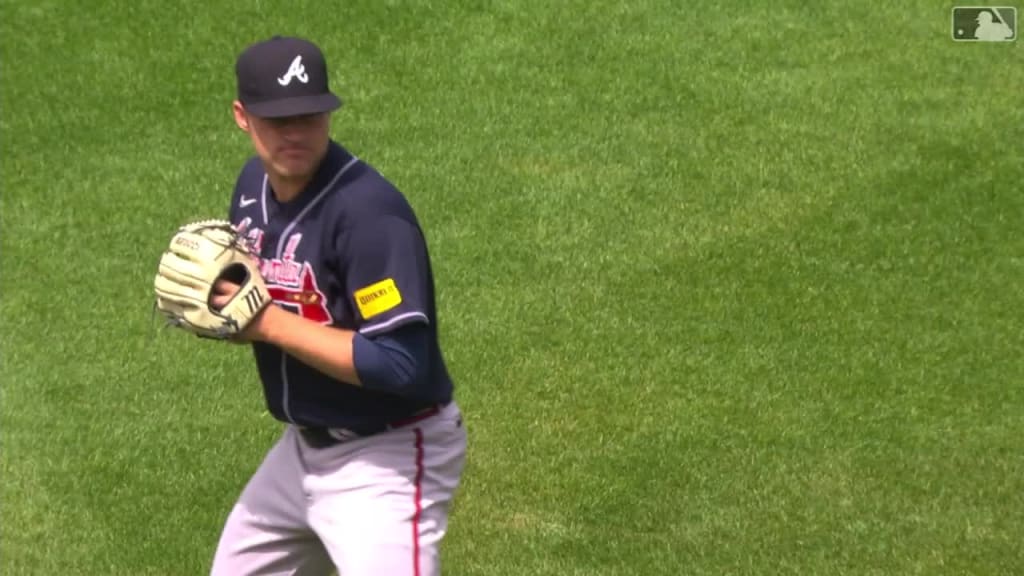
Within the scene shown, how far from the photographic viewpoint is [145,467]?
6.97m

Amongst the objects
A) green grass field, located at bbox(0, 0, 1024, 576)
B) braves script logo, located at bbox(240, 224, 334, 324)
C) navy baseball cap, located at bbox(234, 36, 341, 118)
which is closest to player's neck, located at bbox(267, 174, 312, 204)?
braves script logo, located at bbox(240, 224, 334, 324)

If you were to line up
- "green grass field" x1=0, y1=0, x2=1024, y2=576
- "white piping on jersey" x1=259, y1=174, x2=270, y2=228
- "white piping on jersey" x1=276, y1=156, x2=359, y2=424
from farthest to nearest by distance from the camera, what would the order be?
"green grass field" x1=0, y1=0, x2=1024, y2=576, "white piping on jersey" x1=259, y1=174, x2=270, y2=228, "white piping on jersey" x1=276, y1=156, x2=359, y2=424

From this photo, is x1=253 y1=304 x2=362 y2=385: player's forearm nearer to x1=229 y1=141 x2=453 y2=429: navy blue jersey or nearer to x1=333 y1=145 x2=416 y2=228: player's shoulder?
x1=229 y1=141 x2=453 y2=429: navy blue jersey

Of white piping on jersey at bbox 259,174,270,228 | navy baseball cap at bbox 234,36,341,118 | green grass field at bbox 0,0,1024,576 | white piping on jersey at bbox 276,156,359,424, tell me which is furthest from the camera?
green grass field at bbox 0,0,1024,576

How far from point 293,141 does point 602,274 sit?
14.1 ft

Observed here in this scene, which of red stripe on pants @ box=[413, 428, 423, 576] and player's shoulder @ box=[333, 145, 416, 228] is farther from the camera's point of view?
red stripe on pants @ box=[413, 428, 423, 576]

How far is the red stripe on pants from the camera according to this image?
4422 mm

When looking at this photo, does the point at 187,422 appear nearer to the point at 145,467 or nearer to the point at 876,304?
the point at 145,467

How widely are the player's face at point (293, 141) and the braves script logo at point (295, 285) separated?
0.19 meters

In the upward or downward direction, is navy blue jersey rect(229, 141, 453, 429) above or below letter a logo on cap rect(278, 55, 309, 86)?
below

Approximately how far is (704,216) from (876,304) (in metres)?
1.22

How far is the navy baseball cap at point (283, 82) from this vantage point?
4.32m

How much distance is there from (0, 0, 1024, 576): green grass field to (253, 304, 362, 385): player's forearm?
2.17m

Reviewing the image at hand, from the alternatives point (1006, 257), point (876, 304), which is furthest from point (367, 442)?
point (1006, 257)
